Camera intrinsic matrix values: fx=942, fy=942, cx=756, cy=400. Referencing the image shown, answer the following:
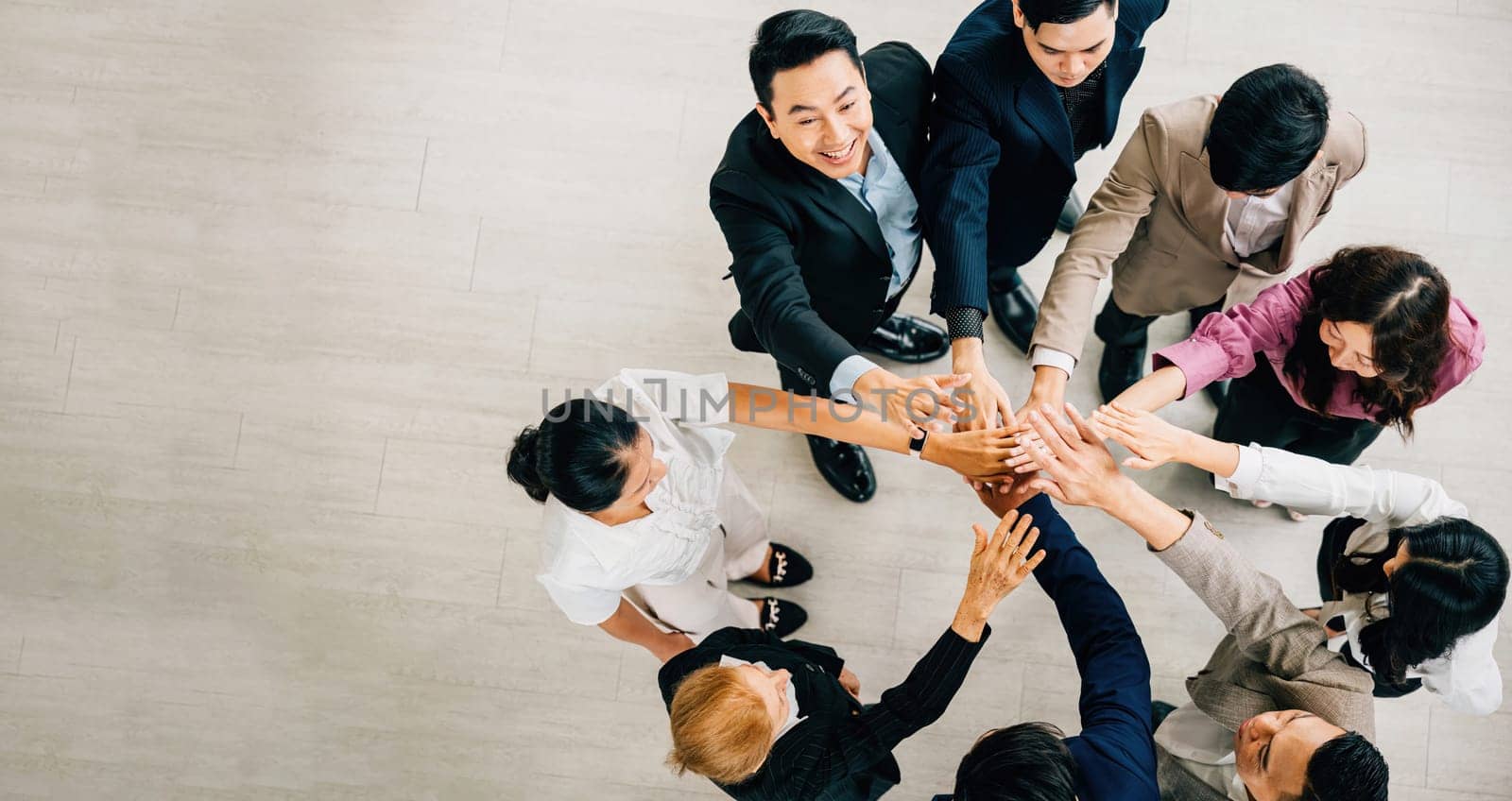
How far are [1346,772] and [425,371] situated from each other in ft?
8.86

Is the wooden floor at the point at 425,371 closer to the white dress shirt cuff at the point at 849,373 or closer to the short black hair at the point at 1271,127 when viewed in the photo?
the white dress shirt cuff at the point at 849,373

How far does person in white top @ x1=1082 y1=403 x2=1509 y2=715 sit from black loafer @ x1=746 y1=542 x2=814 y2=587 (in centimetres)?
115

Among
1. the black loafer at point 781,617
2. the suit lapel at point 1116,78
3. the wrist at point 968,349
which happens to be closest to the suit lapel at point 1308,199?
the suit lapel at point 1116,78

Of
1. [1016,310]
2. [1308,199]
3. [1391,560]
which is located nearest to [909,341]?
[1016,310]

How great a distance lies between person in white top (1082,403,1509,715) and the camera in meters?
1.71

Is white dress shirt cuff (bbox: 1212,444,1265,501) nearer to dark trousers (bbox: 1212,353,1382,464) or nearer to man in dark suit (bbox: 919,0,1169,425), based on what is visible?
dark trousers (bbox: 1212,353,1382,464)

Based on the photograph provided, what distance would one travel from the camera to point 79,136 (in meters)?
3.31

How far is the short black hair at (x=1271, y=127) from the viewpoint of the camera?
1761 mm

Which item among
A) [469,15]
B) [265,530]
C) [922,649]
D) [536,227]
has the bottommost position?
[265,530]

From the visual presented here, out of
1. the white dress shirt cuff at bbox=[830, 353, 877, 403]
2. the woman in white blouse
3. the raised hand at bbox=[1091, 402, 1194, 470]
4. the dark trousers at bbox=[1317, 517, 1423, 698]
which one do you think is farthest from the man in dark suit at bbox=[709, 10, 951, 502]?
the dark trousers at bbox=[1317, 517, 1423, 698]

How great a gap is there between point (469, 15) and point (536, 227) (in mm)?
837

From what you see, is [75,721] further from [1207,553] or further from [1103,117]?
[1103,117]

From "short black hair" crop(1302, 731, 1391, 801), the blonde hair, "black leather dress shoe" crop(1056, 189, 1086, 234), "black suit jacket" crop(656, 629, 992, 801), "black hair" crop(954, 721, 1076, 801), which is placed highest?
"black leather dress shoe" crop(1056, 189, 1086, 234)

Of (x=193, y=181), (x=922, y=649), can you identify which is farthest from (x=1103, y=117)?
(x=193, y=181)
